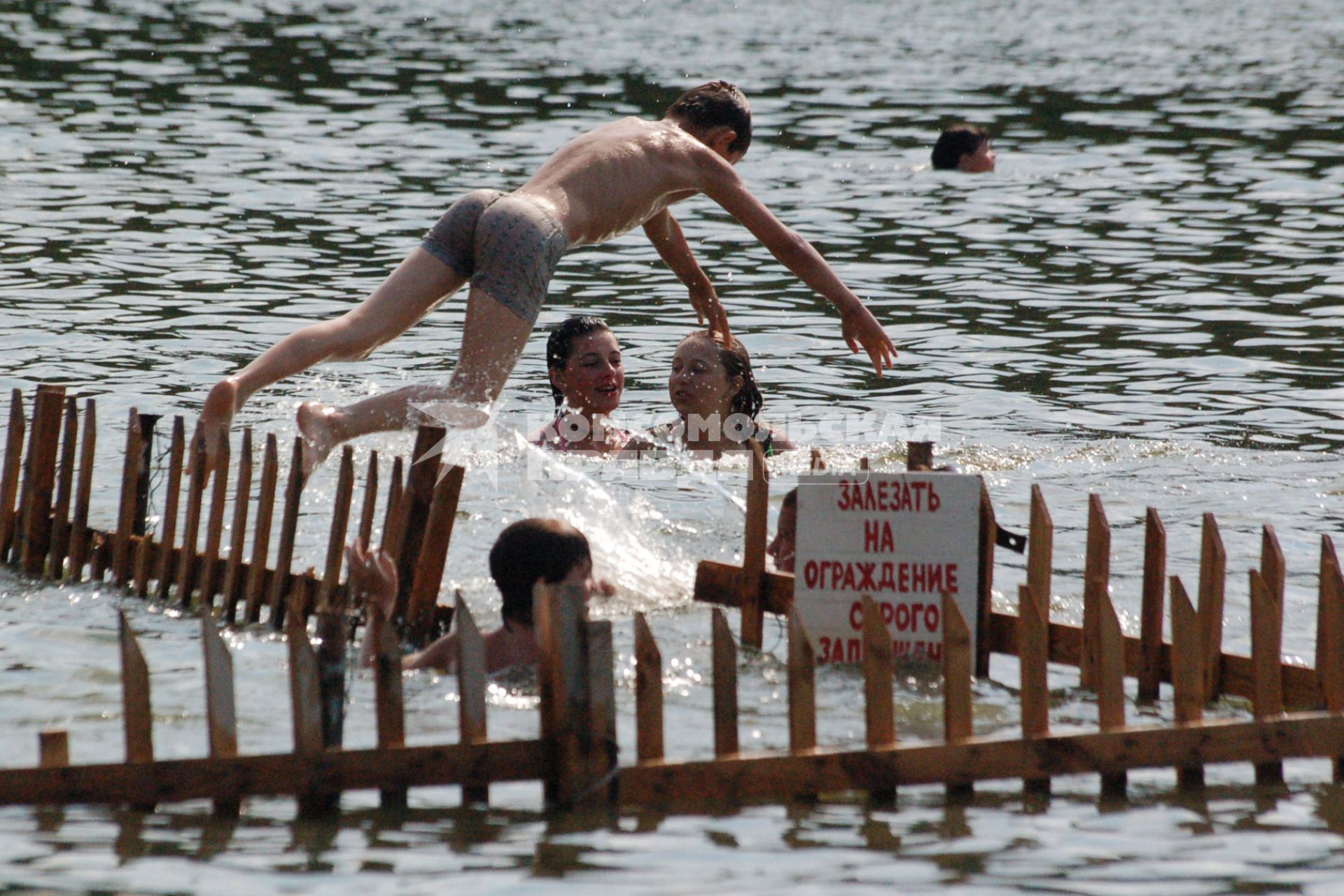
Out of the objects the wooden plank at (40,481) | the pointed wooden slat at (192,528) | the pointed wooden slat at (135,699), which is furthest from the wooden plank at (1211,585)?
the wooden plank at (40,481)

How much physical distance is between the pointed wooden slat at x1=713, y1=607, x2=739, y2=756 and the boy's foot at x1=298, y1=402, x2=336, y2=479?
103 inches

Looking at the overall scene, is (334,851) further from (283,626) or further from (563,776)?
(283,626)

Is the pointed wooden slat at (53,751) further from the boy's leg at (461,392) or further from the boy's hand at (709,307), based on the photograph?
the boy's hand at (709,307)

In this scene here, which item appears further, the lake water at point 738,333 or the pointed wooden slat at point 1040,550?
the pointed wooden slat at point 1040,550

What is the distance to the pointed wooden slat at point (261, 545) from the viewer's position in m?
6.88

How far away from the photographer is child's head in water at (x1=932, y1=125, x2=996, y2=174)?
19844mm

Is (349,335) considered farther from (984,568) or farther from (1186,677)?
(1186,677)

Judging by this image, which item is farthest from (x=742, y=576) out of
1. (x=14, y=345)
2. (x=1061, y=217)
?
(x=1061, y=217)

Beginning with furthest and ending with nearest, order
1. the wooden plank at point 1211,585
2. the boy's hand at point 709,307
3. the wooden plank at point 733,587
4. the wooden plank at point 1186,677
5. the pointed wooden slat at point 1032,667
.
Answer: the boy's hand at point 709,307 → the wooden plank at point 733,587 → the wooden plank at point 1211,585 → the wooden plank at point 1186,677 → the pointed wooden slat at point 1032,667

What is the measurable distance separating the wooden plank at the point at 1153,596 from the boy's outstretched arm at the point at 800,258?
5.75 feet

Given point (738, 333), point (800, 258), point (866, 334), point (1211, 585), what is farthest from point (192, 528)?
point (738, 333)

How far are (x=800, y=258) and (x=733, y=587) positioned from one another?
5.15 feet

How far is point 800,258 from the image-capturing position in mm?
7598

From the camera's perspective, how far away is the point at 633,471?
9.86 meters
